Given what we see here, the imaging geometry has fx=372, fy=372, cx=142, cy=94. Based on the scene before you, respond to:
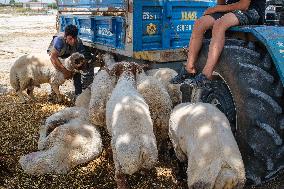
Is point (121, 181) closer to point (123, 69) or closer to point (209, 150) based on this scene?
point (209, 150)

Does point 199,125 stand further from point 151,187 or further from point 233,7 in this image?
point 233,7

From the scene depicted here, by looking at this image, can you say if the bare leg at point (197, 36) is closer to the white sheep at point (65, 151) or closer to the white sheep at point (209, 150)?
the white sheep at point (209, 150)

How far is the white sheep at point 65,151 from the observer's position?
4.74 meters

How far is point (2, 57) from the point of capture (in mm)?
15836

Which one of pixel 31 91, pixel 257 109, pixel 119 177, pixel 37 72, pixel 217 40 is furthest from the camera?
pixel 31 91

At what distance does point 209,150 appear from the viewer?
3451mm

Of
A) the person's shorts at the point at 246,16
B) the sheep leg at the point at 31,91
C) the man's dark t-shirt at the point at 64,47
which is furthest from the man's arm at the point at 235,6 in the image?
the sheep leg at the point at 31,91

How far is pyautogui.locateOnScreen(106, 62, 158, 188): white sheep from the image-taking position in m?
3.92

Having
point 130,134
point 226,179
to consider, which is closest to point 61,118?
point 130,134

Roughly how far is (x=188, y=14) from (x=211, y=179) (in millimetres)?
4798

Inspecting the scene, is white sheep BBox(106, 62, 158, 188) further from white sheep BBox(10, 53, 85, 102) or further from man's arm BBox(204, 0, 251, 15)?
white sheep BBox(10, 53, 85, 102)

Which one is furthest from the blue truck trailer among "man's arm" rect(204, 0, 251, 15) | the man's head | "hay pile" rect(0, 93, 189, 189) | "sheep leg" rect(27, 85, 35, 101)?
"sheep leg" rect(27, 85, 35, 101)

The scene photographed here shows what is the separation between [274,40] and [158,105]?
189cm

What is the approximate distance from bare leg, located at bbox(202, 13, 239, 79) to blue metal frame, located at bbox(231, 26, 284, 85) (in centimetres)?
29
